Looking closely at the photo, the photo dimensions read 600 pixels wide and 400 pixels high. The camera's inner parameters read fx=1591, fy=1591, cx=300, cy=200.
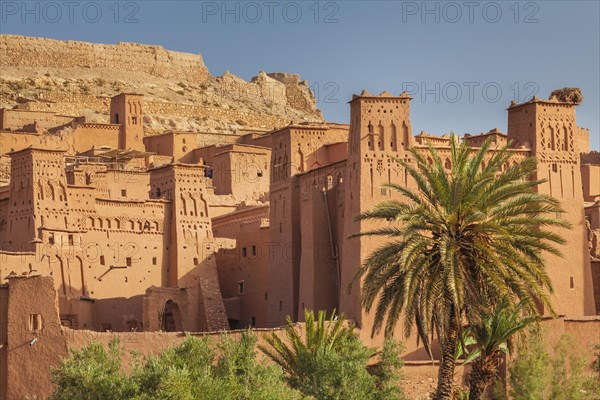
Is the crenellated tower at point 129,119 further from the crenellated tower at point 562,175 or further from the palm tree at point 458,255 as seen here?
the palm tree at point 458,255

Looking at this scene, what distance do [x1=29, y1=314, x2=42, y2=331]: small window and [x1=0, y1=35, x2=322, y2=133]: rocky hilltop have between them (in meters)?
32.5

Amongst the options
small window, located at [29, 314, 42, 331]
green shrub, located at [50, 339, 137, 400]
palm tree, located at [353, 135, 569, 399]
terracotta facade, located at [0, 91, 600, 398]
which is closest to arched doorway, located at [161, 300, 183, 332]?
terracotta facade, located at [0, 91, 600, 398]

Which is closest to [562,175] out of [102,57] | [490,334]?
[490,334]

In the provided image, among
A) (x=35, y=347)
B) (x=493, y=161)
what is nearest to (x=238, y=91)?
(x=35, y=347)

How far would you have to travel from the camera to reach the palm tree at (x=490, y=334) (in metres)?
35.5

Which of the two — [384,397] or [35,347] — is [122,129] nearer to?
[35,347]

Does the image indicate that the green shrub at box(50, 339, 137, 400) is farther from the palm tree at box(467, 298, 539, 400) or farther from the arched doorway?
the arched doorway

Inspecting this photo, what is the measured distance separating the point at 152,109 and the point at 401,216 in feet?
154

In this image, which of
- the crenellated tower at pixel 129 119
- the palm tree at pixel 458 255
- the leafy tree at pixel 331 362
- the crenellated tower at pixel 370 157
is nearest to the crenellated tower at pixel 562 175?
the crenellated tower at pixel 370 157

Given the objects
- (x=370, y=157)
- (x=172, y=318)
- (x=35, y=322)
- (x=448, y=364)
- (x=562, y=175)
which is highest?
(x=370, y=157)

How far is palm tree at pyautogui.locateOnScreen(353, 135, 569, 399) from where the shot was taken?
35188 millimetres

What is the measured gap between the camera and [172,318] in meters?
51.2

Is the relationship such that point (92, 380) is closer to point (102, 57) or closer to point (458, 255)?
point (458, 255)

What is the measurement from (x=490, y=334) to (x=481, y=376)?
0.96 meters
